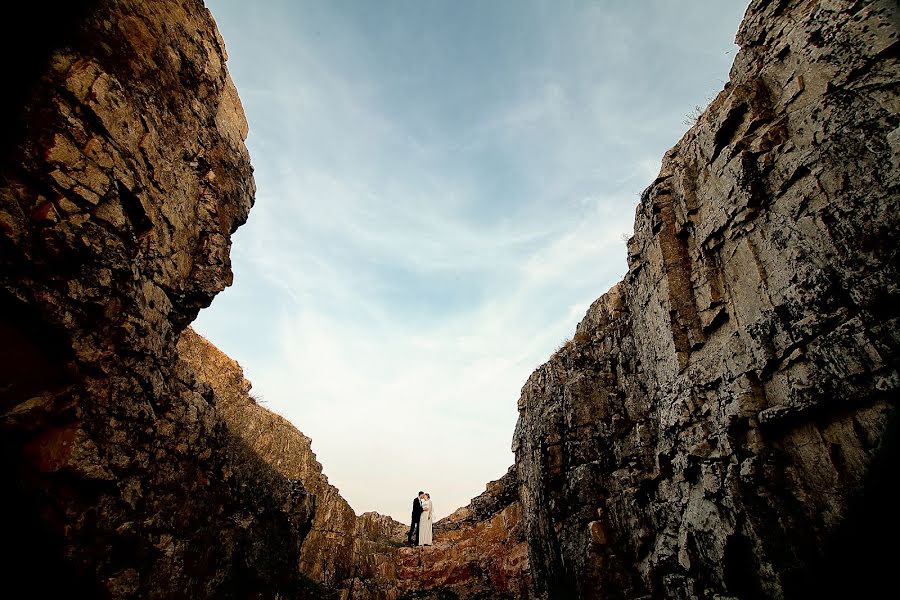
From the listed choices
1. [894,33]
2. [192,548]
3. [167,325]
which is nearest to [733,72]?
[894,33]

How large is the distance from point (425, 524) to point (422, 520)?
353mm

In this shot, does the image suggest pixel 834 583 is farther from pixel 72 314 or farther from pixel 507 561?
pixel 507 561

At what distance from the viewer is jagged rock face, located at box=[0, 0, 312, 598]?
251 inches

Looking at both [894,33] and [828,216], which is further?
[828,216]

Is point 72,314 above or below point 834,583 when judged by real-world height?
above

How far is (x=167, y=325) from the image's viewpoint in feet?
31.0

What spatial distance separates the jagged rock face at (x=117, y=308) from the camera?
638cm

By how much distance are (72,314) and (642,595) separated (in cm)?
1843

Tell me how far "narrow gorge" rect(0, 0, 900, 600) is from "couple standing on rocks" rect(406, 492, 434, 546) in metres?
17.3

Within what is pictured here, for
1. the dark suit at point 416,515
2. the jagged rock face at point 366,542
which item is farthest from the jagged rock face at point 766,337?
the dark suit at point 416,515

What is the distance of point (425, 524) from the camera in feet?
102

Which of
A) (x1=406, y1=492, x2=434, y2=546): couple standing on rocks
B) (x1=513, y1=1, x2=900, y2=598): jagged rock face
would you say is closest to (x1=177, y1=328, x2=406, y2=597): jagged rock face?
(x1=406, y1=492, x2=434, y2=546): couple standing on rocks

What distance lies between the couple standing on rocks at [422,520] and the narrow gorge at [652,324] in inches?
683

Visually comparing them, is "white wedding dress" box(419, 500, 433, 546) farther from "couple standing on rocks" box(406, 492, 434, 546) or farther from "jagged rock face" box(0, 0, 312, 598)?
"jagged rock face" box(0, 0, 312, 598)
